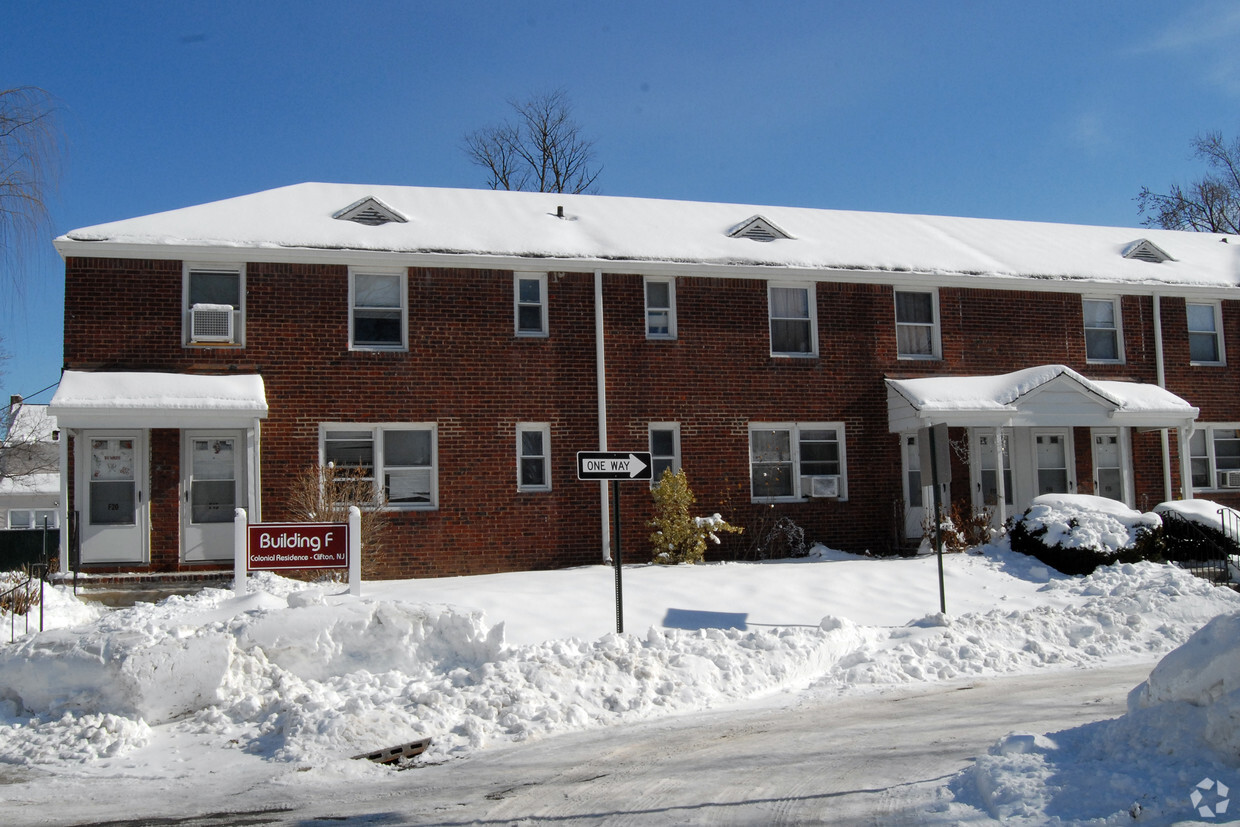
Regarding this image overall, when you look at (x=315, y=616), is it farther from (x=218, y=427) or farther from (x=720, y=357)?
(x=720, y=357)

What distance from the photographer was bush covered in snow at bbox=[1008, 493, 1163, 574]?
16188 millimetres

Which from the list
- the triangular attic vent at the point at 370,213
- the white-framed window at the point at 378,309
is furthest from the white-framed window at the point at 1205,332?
the triangular attic vent at the point at 370,213

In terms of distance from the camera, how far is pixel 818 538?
62.4 ft

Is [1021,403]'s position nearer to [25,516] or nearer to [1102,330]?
[1102,330]

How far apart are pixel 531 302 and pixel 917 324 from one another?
25.2 feet

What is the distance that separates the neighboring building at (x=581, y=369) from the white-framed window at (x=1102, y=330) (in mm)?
53

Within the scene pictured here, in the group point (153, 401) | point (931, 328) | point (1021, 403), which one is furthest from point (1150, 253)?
point (153, 401)

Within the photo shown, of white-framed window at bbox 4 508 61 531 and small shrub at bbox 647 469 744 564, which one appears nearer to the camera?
small shrub at bbox 647 469 744 564

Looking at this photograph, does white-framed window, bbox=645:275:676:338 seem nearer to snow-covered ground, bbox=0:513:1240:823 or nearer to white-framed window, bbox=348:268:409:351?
white-framed window, bbox=348:268:409:351

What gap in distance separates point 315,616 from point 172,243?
928 cm

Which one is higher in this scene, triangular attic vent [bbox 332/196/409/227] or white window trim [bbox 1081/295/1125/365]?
triangular attic vent [bbox 332/196/409/227]

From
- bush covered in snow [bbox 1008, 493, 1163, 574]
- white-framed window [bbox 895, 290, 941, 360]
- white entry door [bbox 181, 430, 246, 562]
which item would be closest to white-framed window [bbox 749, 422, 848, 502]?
white-framed window [bbox 895, 290, 941, 360]

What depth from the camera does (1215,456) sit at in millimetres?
21719

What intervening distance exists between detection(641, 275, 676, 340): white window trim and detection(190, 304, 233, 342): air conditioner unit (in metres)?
7.12
